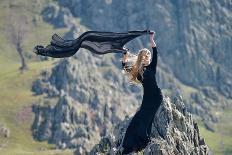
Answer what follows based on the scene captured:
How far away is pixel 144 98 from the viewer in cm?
1653

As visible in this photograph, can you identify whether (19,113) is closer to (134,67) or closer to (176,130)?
(176,130)

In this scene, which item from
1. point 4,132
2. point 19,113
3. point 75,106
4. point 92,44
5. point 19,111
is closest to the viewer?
point 92,44

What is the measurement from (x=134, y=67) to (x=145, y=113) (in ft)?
3.83

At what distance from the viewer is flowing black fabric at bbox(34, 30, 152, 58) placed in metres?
17.2

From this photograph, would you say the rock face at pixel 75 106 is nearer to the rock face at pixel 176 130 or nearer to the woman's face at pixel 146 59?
the rock face at pixel 176 130

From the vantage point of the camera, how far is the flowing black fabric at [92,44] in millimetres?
17156

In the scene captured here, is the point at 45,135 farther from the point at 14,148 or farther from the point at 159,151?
the point at 159,151

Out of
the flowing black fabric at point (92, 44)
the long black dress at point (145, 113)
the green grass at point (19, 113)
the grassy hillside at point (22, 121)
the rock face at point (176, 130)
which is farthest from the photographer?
the grassy hillside at point (22, 121)

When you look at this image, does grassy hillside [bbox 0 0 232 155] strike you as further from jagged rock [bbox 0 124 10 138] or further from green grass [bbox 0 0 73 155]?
jagged rock [bbox 0 124 10 138]

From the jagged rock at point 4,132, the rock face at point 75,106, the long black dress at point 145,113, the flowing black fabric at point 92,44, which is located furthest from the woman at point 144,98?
the jagged rock at point 4,132

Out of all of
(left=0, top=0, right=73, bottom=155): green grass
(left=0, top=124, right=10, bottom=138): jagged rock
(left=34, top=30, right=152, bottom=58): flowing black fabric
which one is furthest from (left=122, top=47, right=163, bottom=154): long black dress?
(left=0, top=124, right=10, bottom=138): jagged rock

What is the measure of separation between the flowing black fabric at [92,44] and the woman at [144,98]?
0.75 meters

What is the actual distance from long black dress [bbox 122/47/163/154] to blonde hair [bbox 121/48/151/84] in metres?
0.13

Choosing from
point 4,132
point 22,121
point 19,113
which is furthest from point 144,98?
point 19,113
